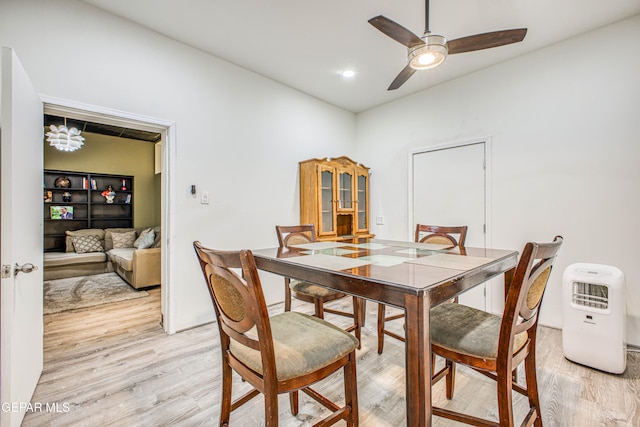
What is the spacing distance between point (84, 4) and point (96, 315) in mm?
2935

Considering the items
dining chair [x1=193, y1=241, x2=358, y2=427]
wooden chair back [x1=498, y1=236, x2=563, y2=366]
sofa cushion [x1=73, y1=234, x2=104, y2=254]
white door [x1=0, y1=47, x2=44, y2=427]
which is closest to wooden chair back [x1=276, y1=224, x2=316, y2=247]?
dining chair [x1=193, y1=241, x2=358, y2=427]

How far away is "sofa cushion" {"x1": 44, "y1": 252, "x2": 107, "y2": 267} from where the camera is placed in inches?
179

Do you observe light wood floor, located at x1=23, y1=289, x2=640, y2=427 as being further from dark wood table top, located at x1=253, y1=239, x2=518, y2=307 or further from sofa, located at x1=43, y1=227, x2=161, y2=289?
sofa, located at x1=43, y1=227, x2=161, y2=289

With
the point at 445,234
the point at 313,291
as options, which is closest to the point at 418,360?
the point at 313,291

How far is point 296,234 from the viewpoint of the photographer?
8.78 feet

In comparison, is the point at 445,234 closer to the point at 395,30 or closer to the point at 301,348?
the point at 395,30

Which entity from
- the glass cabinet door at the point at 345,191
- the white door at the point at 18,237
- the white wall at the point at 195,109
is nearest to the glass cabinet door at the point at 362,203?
the glass cabinet door at the point at 345,191

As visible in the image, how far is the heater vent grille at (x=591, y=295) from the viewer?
6.65 ft

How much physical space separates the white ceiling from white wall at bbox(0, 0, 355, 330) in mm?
193

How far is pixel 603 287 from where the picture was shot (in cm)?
210

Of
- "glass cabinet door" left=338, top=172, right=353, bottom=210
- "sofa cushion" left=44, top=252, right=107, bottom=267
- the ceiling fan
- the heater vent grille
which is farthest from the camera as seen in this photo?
"sofa cushion" left=44, top=252, right=107, bottom=267

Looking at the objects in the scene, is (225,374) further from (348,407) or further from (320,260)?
(320,260)

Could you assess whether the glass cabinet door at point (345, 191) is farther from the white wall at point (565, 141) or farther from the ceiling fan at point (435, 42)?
the ceiling fan at point (435, 42)

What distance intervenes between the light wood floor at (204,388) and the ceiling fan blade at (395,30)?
2.19m
